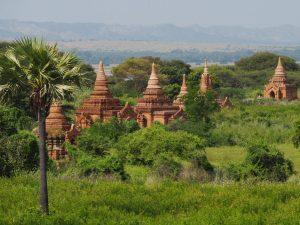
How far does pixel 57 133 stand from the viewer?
128 ft

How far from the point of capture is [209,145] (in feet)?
156

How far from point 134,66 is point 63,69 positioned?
296 ft

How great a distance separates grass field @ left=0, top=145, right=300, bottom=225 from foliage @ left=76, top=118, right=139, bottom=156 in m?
6.60

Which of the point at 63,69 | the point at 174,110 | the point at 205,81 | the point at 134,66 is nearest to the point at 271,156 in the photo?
the point at 63,69

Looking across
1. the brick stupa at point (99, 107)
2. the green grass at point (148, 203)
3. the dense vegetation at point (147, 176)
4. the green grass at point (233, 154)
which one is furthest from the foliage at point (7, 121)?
the brick stupa at point (99, 107)

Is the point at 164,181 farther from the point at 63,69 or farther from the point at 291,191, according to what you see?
the point at 63,69

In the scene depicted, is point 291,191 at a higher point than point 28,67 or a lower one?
lower

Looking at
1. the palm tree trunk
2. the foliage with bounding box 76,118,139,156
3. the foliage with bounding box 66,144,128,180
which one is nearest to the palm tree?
the palm tree trunk

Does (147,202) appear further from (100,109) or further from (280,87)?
(280,87)

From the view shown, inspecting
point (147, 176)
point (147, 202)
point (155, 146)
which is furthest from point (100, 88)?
point (147, 202)

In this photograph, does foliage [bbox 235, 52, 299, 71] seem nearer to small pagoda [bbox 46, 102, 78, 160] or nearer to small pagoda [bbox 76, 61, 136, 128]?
small pagoda [bbox 76, 61, 136, 128]

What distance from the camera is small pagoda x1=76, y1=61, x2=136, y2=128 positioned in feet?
165

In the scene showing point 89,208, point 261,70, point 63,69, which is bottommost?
point 261,70

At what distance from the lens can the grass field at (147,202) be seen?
19.8 meters
